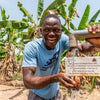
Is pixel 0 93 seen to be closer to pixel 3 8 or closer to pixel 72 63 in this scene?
pixel 3 8

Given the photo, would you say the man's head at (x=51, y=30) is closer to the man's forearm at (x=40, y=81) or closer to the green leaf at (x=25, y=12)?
the man's forearm at (x=40, y=81)

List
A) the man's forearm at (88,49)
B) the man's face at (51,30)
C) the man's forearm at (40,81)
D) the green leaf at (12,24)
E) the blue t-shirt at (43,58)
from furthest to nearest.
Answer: the green leaf at (12,24)
the man's forearm at (88,49)
the blue t-shirt at (43,58)
the man's face at (51,30)
the man's forearm at (40,81)

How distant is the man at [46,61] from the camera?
98 centimetres

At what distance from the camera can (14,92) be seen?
555 cm

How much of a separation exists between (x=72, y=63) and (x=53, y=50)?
0.37m

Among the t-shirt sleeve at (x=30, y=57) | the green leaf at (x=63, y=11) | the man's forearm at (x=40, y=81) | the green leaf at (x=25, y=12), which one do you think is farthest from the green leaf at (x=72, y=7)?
the man's forearm at (x=40, y=81)

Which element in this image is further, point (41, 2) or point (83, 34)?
point (41, 2)

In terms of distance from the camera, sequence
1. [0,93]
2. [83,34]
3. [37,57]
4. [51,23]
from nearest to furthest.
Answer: [83,34] → [51,23] → [37,57] → [0,93]

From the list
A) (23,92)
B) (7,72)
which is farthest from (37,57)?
(7,72)

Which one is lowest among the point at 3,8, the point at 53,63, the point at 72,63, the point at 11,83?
the point at 11,83

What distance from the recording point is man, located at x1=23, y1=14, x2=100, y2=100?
98 cm

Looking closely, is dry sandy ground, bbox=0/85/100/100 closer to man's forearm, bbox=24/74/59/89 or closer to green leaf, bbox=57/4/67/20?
green leaf, bbox=57/4/67/20

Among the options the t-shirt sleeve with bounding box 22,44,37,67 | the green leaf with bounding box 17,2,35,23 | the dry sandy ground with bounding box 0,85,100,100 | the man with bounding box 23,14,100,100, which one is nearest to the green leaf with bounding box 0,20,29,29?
the green leaf with bounding box 17,2,35,23

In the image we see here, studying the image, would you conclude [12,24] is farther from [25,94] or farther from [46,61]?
[46,61]
